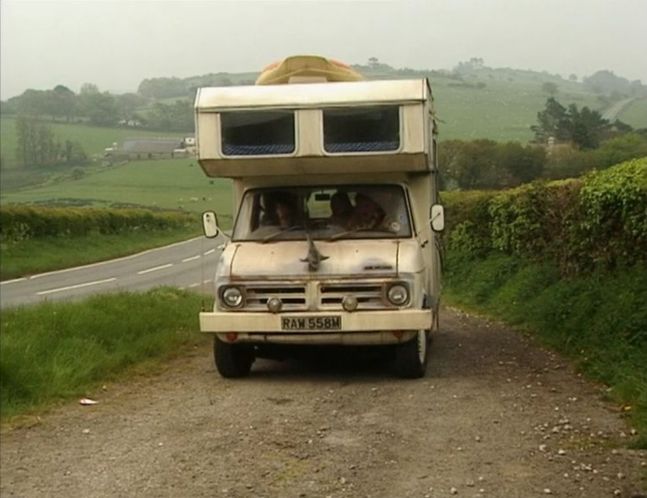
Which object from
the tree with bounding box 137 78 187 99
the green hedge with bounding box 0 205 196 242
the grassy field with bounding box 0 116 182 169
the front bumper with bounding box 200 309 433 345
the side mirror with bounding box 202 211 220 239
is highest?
the tree with bounding box 137 78 187 99

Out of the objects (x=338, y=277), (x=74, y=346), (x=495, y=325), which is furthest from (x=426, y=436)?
(x=495, y=325)

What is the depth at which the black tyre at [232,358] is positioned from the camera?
33.7 ft

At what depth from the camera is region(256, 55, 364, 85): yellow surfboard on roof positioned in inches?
436

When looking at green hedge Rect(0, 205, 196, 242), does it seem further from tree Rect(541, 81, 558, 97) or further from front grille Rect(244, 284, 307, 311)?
front grille Rect(244, 284, 307, 311)

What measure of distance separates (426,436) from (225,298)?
2.97 metres

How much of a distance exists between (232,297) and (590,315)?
14.2ft

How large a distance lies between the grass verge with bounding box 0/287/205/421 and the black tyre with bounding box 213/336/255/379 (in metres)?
1.14

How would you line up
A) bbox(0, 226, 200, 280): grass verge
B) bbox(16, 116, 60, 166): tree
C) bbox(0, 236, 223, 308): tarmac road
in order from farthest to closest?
bbox(0, 226, 200, 280): grass verge
bbox(16, 116, 60, 166): tree
bbox(0, 236, 223, 308): tarmac road

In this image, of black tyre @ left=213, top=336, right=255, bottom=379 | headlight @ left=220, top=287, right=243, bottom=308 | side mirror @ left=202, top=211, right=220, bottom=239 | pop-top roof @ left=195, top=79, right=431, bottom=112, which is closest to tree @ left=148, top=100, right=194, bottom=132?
side mirror @ left=202, top=211, right=220, bottom=239

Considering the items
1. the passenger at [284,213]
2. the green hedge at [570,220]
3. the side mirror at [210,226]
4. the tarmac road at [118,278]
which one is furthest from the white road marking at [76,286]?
the passenger at [284,213]

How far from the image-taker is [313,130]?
33.0ft

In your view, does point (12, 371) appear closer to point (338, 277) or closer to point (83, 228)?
point (338, 277)

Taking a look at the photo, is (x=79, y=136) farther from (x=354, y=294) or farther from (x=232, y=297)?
(x=354, y=294)

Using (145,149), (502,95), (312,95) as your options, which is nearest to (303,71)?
(312,95)
